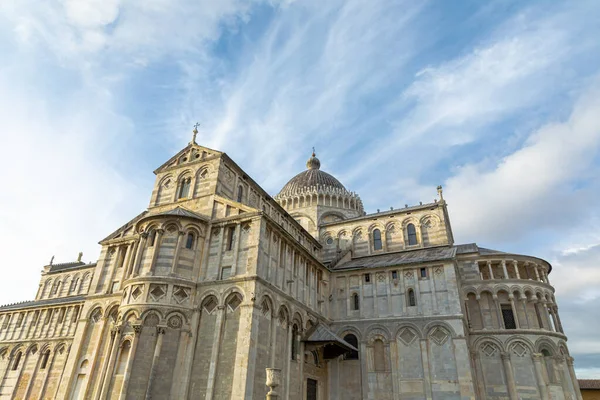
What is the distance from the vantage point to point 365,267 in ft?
96.5

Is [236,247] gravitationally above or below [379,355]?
above

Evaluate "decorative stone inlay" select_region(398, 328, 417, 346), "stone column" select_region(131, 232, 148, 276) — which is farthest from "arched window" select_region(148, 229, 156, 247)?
"decorative stone inlay" select_region(398, 328, 417, 346)

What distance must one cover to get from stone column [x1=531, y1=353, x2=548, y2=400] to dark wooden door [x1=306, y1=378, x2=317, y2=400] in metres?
14.3

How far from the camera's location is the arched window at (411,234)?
3475cm

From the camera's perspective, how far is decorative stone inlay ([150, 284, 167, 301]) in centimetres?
1996

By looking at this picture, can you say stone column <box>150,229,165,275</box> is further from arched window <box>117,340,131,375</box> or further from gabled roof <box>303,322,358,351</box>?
gabled roof <box>303,322,358,351</box>

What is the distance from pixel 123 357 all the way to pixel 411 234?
82.5 ft

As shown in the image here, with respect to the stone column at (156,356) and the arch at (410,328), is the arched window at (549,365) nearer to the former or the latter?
the arch at (410,328)

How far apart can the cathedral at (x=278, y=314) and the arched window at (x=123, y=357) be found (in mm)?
49

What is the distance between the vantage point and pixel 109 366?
18.9 meters

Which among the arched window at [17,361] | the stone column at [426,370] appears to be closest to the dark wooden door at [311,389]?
the stone column at [426,370]

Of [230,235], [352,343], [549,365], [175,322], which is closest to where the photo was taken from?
[175,322]

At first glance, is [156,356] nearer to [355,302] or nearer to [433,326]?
[355,302]

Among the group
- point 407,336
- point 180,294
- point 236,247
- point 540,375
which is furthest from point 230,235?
point 540,375
